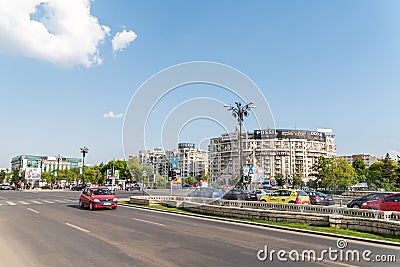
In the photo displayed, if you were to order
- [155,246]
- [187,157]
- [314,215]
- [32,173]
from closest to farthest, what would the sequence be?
1. [155,246]
2. [314,215]
3. [32,173]
4. [187,157]

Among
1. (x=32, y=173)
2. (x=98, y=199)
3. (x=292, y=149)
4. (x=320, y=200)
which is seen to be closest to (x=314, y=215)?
(x=320, y=200)

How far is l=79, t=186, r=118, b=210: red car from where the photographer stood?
2247cm

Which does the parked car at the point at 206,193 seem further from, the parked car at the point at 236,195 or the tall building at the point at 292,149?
the tall building at the point at 292,149

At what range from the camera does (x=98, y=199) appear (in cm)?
2255

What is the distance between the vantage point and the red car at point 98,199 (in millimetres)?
22469

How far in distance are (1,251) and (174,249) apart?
495 centimetres

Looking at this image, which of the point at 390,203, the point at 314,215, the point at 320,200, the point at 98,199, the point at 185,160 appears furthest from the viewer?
the point at 185,160

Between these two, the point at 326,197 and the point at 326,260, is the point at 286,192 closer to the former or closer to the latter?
A: the point at 326,197

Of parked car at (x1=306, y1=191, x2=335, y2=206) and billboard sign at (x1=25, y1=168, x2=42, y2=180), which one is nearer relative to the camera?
parked car at (x1=306, y1=191, x2=335, y2=206)

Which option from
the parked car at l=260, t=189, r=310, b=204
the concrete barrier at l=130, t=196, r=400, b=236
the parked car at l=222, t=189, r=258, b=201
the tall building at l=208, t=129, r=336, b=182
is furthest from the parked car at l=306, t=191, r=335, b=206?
the tall building at l=208, t=129, r=336, b=182

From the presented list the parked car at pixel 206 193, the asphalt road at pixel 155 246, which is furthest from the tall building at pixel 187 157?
the asphalt road at pixel 155 246

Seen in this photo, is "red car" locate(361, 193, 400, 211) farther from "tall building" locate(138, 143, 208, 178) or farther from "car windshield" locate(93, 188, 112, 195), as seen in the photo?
"tall building" locate(138, 143, 208, 178)

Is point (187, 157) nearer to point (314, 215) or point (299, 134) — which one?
point (314, 215)

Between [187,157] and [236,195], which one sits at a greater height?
[187,157]
